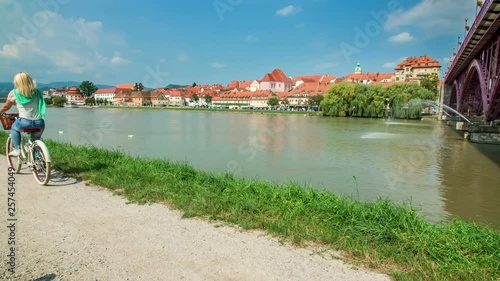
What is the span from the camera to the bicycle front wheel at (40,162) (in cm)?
664

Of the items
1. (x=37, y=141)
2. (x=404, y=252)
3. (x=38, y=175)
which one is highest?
(x=37, y=141)

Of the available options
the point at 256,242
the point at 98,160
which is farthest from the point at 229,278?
the point at 98,160

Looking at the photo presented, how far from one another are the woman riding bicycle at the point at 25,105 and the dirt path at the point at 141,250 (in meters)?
2.08

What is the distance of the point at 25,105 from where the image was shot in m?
6.67

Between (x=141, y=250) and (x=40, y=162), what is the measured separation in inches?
164

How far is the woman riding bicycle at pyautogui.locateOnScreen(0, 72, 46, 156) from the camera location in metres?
6.53

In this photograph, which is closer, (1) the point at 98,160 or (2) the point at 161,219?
(2) the point at 161,219

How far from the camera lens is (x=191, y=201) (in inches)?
222

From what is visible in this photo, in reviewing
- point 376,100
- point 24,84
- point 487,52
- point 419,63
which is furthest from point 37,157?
point 419,63

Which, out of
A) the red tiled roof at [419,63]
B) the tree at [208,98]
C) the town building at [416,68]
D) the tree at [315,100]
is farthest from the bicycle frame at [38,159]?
the tree at [208,98]

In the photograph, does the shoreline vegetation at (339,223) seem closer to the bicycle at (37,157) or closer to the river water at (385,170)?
the bicycle at (37,157)

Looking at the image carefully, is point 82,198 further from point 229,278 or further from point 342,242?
point 342,242

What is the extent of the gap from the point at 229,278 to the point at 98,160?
22.7 ft

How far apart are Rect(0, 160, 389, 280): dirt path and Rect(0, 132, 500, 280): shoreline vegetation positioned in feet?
1.04
